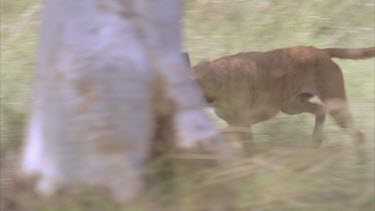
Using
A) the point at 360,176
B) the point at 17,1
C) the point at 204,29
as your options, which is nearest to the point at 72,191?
the point at 360,176

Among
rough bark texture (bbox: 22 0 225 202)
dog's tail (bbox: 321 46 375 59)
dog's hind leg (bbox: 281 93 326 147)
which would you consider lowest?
dog's hind leg (bbox: 281 93 326 147)

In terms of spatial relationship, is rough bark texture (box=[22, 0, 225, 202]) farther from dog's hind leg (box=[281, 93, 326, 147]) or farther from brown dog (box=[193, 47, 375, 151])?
dog's hind leg (box=[281, 93, 326, 147])

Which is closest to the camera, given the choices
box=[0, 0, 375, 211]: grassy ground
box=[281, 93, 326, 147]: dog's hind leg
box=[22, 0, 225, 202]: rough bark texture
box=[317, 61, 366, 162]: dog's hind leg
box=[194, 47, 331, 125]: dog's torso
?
box=[0, 0, 375, 211]: grassy ground

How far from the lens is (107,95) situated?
466 cm

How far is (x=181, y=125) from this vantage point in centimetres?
475

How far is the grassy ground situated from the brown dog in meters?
0.13

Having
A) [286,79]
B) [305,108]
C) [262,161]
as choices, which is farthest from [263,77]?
[262,161]

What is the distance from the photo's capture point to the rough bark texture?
4.65 m

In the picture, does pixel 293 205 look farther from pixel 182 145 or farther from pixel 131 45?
pixel 131 45

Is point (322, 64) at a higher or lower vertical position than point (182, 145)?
lower

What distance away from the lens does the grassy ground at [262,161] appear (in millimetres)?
4461

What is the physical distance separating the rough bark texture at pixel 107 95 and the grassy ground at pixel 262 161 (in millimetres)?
148

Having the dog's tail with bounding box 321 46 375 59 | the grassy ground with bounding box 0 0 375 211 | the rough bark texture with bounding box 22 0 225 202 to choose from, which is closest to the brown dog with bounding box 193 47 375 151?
the dog's tail with bounding box 321 46 375 59

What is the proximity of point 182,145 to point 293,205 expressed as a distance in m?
0.67
